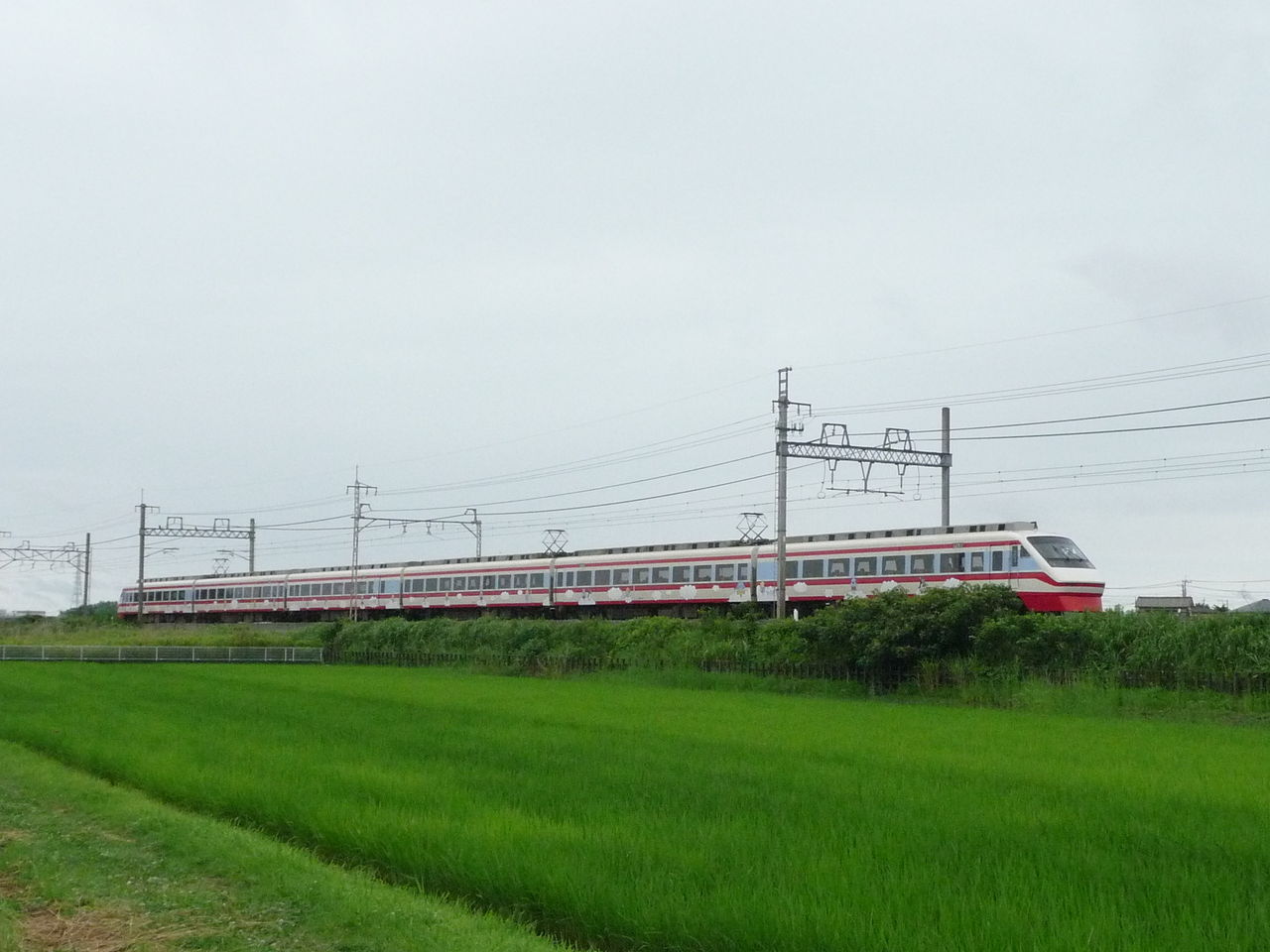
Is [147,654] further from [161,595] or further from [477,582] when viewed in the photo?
[161,595]

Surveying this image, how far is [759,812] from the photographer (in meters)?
9.90

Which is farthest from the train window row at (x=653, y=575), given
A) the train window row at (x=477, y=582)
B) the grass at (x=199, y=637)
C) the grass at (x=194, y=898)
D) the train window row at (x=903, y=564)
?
the grass at (x=194, y=898)

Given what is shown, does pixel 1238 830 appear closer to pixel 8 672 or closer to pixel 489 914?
pixel 489 914

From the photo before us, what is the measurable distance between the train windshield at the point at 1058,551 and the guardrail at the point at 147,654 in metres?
25.5

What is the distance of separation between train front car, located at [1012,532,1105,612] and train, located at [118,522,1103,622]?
1.1 inches

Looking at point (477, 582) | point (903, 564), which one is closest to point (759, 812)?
point (903, 564)

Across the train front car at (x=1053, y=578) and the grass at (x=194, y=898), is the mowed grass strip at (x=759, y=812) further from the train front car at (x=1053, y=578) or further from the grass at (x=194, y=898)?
the train front car at (x=1053, y=578)

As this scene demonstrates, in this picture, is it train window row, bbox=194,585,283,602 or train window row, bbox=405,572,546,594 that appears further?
train window row, bbox=194,585,283,602

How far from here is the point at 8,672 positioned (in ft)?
106

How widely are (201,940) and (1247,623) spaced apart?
66.2ft

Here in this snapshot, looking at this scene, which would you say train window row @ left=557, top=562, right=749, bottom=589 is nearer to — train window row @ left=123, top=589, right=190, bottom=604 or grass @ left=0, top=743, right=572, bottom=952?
grass @ left=0, top=743, right=572, bottom=952

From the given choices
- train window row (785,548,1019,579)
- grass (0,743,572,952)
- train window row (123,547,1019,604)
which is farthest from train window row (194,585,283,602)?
grass (0,743,572,952)

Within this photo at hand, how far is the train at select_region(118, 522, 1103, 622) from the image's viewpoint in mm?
31172

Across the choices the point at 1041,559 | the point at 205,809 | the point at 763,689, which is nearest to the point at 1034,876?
the point at 205,809
